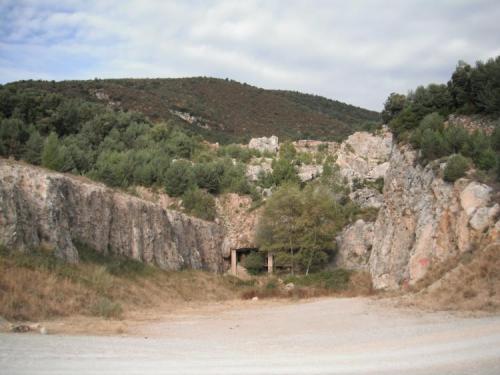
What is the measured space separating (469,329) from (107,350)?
7.65m

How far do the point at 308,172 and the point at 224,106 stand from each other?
56.9 m

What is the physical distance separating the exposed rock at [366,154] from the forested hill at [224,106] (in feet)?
47.9

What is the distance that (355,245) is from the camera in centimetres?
3912

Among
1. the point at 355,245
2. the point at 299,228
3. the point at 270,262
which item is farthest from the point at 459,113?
the point at 270,262

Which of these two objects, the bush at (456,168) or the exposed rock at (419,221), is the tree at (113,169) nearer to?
the exposed rock at (419,221)

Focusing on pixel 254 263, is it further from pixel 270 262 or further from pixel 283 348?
pixel 283 348

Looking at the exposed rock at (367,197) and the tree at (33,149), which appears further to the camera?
the exposed rock at (367,197)

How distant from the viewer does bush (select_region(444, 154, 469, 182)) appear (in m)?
21.6

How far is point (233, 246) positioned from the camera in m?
43.1

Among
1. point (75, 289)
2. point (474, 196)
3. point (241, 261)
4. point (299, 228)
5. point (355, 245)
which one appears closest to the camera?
point (75, 289)

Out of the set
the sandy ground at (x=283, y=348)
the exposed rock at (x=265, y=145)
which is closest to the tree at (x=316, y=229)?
the sandy ground at (x=283, y=348)

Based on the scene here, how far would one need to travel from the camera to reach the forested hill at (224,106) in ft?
300

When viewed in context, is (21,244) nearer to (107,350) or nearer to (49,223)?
(49,223)

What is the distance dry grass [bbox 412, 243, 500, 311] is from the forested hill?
65901 mm
